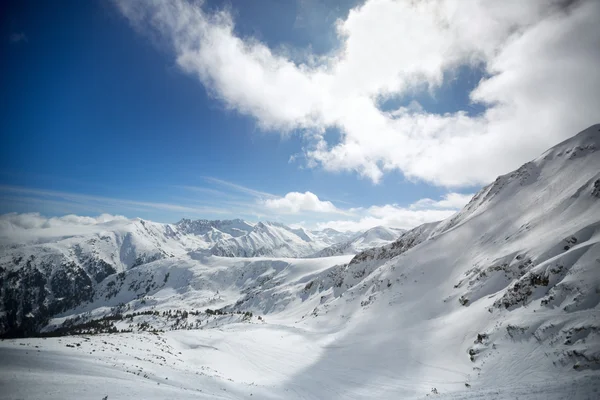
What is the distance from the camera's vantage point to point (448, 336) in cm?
3562

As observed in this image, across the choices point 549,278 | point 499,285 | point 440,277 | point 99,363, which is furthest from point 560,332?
point 99,363

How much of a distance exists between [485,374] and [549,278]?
15.3 m

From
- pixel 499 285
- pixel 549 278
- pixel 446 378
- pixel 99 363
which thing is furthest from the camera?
pixel 499 285

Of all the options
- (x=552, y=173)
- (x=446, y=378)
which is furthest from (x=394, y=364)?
(x=552, y=173)

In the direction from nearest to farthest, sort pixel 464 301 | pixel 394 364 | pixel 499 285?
pixel 394 364 < pixel 499 285 < pixel 464 301

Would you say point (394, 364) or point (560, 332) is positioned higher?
point (560, 332)

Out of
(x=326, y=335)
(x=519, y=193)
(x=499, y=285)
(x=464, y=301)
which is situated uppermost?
(x=519, y=193)

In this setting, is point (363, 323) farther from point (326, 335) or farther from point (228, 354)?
point (228, 354)

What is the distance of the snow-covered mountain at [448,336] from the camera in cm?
2019

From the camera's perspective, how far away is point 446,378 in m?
27.3

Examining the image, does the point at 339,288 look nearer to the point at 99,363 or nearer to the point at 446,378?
the point at 446,378

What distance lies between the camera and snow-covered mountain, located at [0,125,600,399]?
66.2ft

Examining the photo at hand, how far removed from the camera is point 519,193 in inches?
2498

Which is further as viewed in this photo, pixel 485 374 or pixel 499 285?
pixel 499 285
